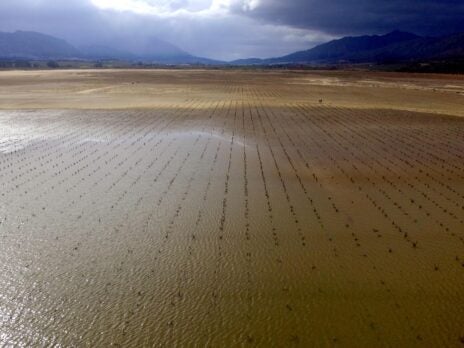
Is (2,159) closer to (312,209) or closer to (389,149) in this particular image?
(312,209)

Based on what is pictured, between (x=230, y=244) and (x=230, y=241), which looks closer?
(x=230, y=244)

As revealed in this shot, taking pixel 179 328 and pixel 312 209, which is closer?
pixel 179 328

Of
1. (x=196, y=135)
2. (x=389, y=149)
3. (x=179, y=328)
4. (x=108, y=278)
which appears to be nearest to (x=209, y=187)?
(x=108, y=278)
